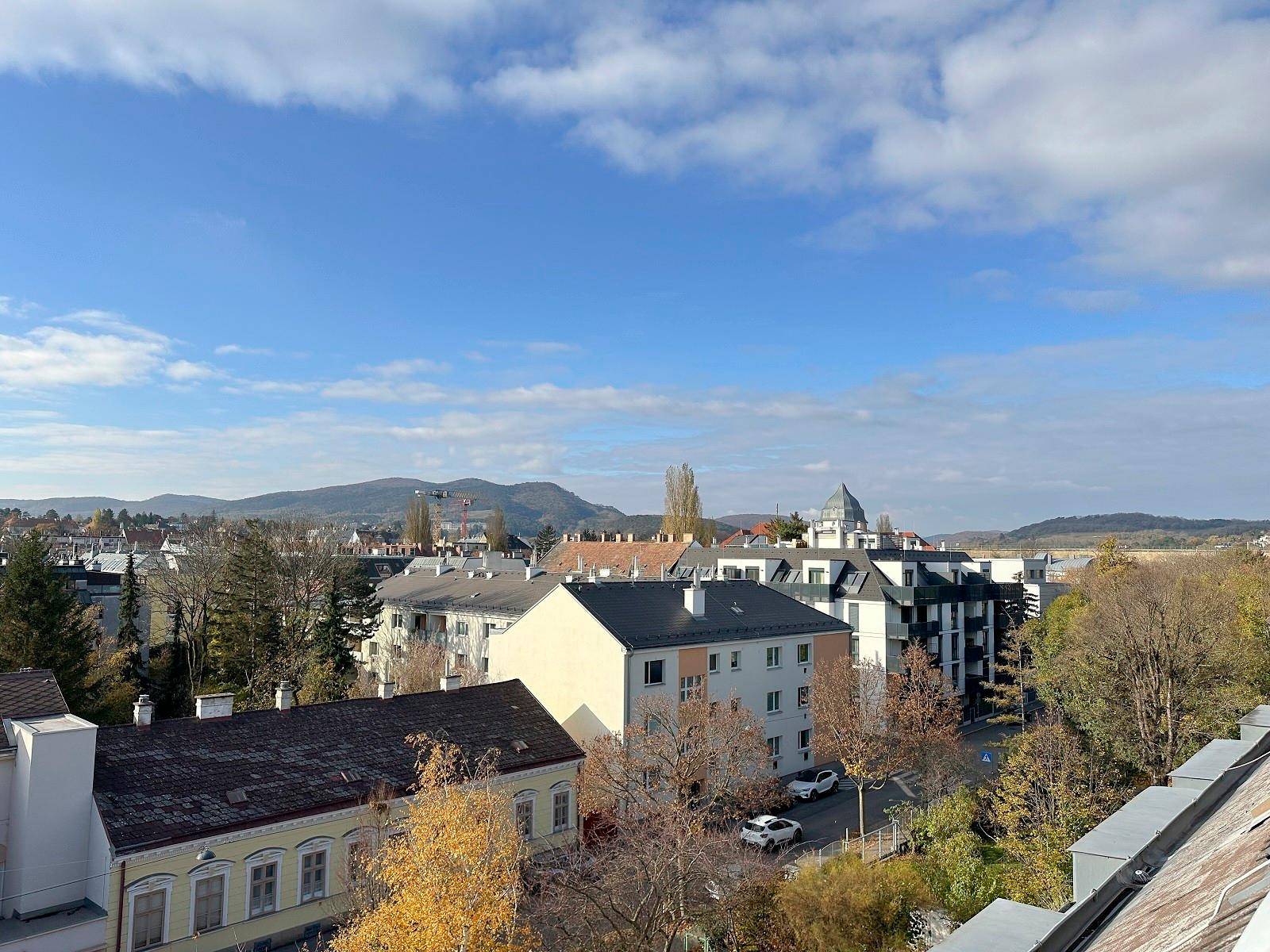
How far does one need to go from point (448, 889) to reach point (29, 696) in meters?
15.7

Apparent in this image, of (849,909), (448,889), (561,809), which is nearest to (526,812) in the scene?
(561,809)

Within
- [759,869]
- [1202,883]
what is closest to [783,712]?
[759,869]

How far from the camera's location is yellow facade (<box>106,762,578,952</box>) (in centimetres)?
2012

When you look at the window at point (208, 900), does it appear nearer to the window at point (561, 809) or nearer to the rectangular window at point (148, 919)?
the rectangular window at point (148, 919)

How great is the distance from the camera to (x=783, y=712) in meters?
43.3

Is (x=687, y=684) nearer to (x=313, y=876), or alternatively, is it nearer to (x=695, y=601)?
(x=695, y=601)

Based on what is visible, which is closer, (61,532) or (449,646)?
(449,646)

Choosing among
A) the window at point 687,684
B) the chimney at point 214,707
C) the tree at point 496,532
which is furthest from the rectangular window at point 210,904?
the tree at point 496,532

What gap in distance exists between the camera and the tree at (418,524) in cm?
13212

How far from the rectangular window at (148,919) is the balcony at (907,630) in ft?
134

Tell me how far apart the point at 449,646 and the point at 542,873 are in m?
38.2

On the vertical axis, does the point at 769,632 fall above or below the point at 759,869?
above

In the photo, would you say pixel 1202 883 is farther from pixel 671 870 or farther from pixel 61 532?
pixel 61 532

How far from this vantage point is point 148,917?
20.4m
